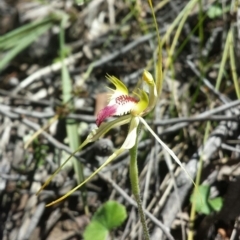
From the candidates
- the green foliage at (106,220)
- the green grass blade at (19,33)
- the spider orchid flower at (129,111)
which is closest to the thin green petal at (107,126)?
the spider orchid flower at (129,111)

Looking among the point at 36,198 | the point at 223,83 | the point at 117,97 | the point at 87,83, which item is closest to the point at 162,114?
the point at 223,83

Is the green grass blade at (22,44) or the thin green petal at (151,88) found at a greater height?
the green grass blade at (22,44)

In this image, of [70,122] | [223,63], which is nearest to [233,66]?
[223,63]

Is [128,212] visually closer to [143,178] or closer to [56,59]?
[143,178]

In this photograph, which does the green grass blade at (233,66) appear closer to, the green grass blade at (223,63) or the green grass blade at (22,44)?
the green grass blade at (223,63)

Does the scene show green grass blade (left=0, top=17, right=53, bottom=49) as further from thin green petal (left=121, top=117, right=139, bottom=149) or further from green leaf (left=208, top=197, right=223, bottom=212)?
thin green petal (left=121, top=117, right=139, bottom=149)

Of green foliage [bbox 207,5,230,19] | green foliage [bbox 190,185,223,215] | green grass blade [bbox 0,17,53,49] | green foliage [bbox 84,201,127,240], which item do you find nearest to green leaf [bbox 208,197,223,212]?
green foliage [bbox 190,185,223,215]

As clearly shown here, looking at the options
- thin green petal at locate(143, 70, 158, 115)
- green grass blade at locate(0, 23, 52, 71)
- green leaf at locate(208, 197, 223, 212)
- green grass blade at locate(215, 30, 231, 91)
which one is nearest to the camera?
thin green petal at locate(143, 70, 158, 115)
